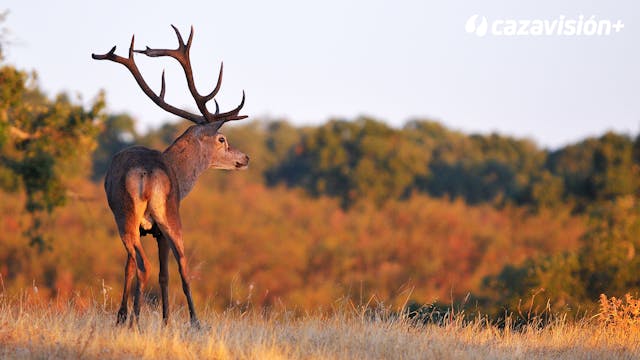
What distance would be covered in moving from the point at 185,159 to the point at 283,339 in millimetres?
2360

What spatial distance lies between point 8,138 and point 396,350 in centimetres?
1434

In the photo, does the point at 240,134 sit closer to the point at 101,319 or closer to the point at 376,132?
the point at 376,132

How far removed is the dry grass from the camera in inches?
333

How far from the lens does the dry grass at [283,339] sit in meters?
8.46

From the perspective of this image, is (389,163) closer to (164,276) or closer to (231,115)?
(231,115)

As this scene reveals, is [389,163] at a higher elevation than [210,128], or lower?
higher

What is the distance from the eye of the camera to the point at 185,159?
10.8 m

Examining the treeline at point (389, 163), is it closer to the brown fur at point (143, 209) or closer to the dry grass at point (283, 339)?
the dry grass at point (283, 339)

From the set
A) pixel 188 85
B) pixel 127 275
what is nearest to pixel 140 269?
pixel 127 275

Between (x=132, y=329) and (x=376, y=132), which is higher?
(x=376, y=132)

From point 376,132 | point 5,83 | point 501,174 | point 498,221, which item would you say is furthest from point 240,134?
point 5,83

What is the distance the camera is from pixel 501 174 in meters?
55.2

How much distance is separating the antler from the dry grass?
2.14m

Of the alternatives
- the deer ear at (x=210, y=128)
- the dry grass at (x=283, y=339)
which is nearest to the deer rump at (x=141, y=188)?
the dry grass at (x=283, y=339)
